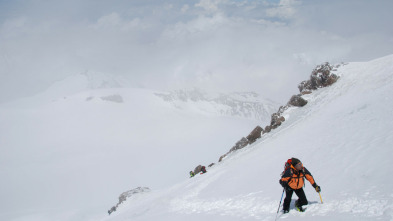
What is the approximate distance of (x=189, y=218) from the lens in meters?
17.0

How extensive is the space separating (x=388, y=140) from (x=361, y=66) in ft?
78.6

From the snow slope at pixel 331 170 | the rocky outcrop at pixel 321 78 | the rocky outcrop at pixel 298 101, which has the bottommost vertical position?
the snow slope at pixel 331 170

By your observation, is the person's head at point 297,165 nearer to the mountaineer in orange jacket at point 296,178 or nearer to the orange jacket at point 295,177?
the mountaineer in orange jacket at point 296,178

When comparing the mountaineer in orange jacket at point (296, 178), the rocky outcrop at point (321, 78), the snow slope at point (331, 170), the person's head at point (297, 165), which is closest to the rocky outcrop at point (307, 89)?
the rocky outcrop at point (321, 78)

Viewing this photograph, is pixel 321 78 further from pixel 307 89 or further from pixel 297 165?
pixel 297 165

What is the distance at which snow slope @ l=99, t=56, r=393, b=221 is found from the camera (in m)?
10.2

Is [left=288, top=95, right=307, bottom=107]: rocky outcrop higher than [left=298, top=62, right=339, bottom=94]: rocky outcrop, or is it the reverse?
[left=298, top=62, right=339, bottom=94]: rocky outcrop

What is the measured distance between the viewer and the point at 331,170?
13.8 metres

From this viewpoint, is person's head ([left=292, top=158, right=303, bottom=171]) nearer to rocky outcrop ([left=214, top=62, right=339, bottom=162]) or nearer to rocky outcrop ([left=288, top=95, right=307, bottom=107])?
rocky outcrop ([left=214, top=62, right=339, bottom=162])

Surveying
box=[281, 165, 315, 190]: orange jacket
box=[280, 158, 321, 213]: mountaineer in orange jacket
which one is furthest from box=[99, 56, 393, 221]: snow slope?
box=[281, 165, 315, 190]: orange jacket

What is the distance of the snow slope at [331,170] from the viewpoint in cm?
1020

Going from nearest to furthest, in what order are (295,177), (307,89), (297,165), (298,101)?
(297,165) → (295,177) → (298,101) → (307,89)

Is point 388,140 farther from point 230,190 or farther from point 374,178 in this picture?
point 230,190

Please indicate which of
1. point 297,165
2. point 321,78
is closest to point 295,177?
point 297,165
